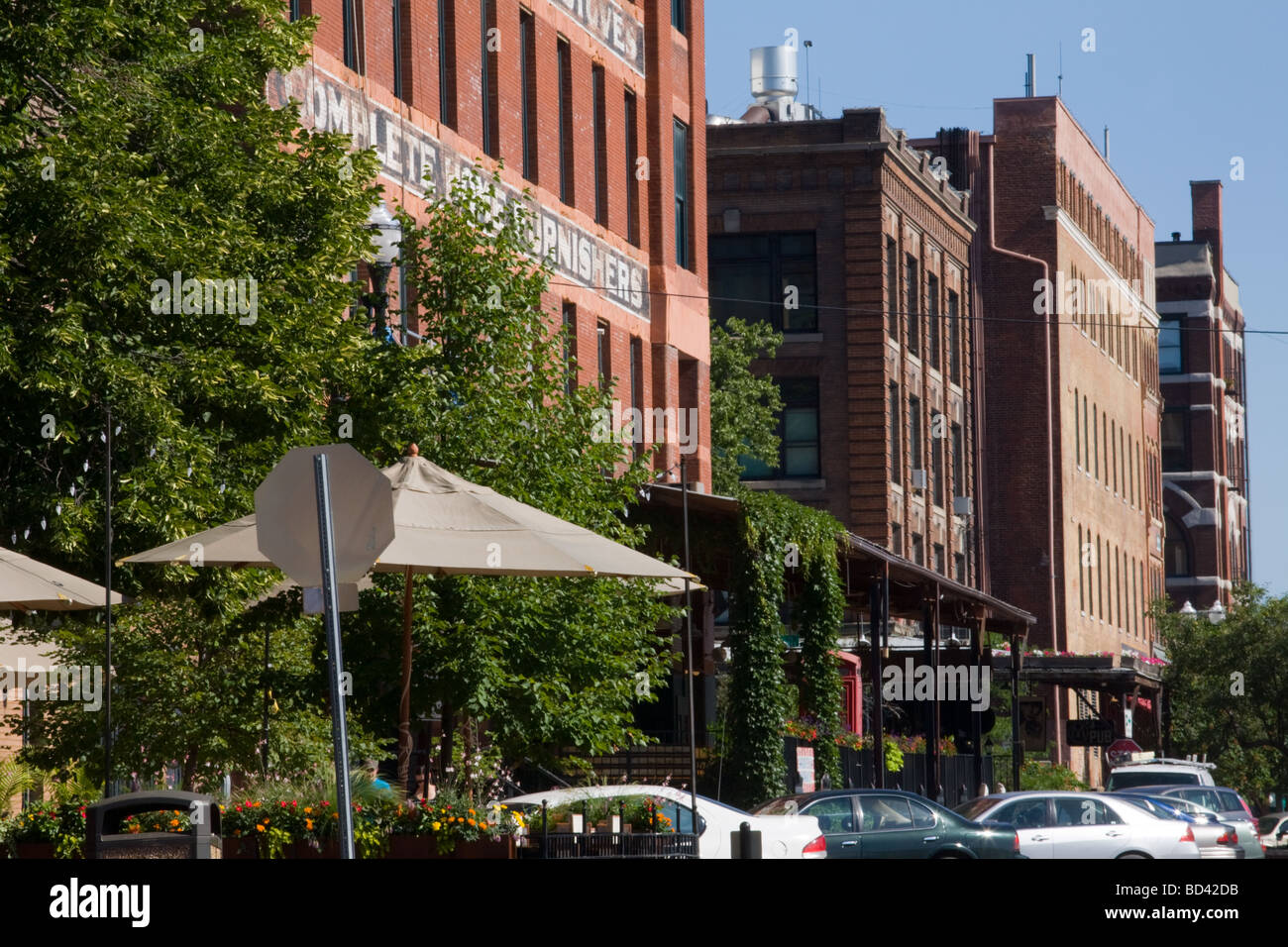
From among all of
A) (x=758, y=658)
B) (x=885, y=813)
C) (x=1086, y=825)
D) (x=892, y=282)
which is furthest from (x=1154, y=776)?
(x=892, y=282)

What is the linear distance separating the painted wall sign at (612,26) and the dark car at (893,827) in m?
16.1

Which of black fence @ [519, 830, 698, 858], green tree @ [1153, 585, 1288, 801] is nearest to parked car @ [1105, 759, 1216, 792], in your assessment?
black fence @ [519, 830, 698, 858]

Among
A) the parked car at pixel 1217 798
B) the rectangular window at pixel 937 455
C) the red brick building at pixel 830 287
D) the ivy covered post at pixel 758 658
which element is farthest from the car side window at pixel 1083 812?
the rectangular window at pixel 937 455

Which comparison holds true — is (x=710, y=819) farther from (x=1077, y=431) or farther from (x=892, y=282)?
(x=1077, y=431)

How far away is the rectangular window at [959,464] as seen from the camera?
60781mm

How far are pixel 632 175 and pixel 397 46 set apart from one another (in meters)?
8.42

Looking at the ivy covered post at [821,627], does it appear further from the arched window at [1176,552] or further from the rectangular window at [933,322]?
the arched window at [1176,552]

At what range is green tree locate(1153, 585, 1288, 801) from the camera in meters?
61.0

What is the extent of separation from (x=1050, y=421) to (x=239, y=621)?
169ft

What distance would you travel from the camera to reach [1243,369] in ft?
371

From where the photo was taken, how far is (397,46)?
27.9 meters

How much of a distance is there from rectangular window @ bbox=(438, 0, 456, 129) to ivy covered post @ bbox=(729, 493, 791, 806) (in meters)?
6.98

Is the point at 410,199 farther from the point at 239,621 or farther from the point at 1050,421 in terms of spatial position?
the point at 1050,421
